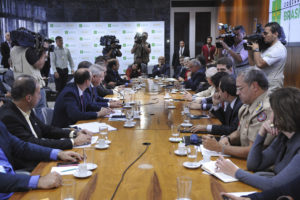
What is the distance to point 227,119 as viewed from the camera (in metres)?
3.32

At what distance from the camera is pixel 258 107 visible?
2.32m

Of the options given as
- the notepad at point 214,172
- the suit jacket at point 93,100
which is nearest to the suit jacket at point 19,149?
the notepad at point 214,172

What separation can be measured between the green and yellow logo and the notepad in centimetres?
477

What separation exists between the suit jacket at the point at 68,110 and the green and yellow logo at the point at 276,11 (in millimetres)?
4165

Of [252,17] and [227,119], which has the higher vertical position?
[252,17]

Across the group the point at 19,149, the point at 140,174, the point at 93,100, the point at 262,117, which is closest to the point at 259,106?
the point at 262,117

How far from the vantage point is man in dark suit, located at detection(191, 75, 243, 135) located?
293cm

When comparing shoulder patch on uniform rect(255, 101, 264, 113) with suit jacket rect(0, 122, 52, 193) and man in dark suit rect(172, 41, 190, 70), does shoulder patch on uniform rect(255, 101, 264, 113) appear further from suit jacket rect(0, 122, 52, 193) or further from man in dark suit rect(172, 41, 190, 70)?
man in dark suit rect(172, 41, 190, 70)

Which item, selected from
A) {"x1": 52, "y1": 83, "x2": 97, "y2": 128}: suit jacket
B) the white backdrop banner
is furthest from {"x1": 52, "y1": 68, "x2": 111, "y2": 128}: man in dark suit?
the white backdrop banner

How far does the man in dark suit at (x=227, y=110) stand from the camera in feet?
9.62

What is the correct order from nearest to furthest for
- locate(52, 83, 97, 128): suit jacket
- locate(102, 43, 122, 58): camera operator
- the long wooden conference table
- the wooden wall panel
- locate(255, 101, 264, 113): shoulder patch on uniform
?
the long wooden conference table
locate(255, 101, 264, 113): shoulder patch on uniform
locate(52, 83, 97, 128): suit jacket
the wooden wall panel
locate(102, 43, 122, 58): camera operator

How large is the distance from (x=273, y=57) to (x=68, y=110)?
2666mm

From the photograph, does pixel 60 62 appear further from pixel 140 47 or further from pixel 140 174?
pixel 140 174

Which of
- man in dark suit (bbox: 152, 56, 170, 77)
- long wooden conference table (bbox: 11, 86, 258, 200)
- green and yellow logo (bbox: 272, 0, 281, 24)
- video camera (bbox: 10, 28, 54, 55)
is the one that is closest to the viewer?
long wooden conference table (bbox: 11, 86, 258, 200)
